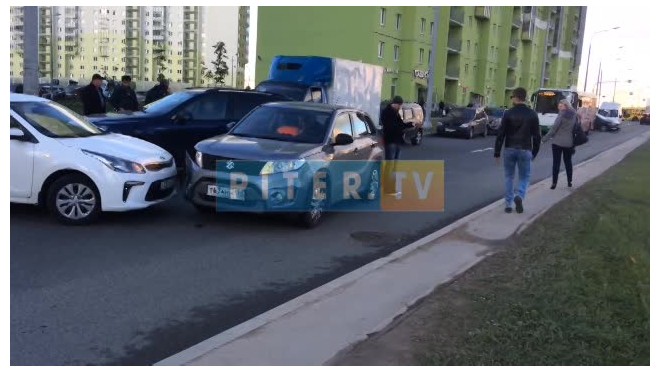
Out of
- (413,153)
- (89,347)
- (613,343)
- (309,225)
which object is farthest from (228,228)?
(413,153)

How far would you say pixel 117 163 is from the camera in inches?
290

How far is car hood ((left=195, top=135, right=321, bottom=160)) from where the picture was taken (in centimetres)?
748

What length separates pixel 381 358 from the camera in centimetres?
399

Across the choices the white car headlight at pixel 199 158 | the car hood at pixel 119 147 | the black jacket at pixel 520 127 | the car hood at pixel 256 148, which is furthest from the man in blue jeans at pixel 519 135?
the car hood at pixel 119 147

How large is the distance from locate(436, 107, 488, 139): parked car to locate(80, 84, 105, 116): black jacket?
19.0m

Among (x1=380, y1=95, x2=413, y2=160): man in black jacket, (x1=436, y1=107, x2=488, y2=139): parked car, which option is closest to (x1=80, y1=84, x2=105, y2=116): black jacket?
(x1=380, y1=95, x2=413, y2=160): man in black jacket

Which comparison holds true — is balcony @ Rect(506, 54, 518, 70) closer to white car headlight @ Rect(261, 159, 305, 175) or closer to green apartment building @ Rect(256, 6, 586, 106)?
green apartment building @ Rect(256, 6, 586, 106)

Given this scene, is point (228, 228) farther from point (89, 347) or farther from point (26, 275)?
point (89, 347)

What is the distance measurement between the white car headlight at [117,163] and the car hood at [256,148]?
834 mm

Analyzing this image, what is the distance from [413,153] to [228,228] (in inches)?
507

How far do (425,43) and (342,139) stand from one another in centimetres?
4572

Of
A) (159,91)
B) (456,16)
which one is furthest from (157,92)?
(456,16)

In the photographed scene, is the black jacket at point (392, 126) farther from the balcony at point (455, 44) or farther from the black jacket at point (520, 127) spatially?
the balcony at point (455, 44)

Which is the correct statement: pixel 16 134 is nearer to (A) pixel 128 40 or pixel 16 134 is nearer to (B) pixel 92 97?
(B) pixel 92 97
